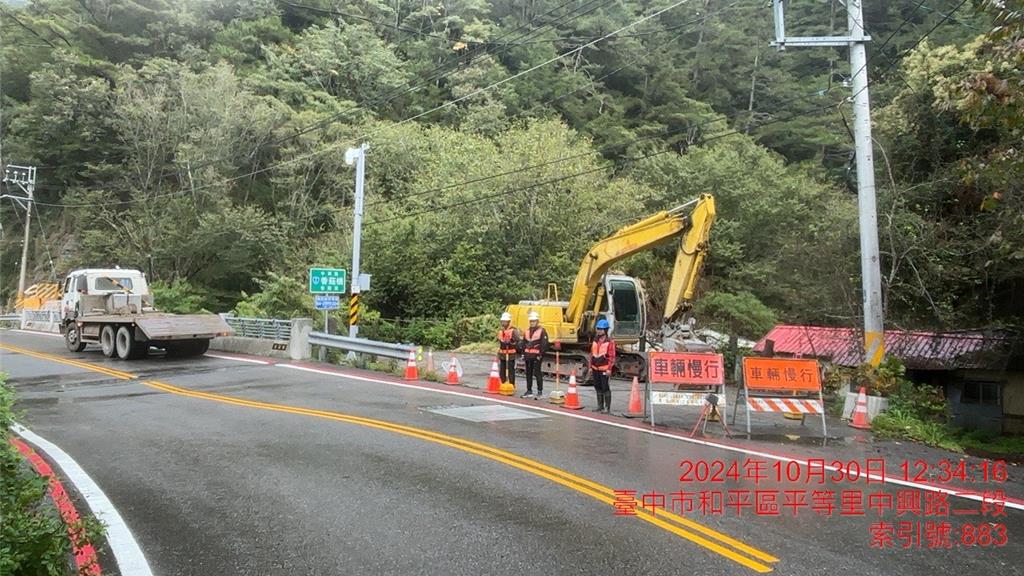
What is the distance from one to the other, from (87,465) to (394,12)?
5925cm

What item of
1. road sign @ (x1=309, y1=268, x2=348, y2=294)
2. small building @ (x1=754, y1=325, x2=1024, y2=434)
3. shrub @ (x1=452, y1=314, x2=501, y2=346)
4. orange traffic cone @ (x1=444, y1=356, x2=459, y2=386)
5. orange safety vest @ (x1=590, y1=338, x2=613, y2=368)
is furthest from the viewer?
shrub @ (x1=452, y1=314, x2=501, y2=346)

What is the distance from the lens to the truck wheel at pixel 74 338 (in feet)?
71.4

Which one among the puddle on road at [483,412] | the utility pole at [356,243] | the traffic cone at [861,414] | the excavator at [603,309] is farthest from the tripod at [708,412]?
the utility pole at [356,243]

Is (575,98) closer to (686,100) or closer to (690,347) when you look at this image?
(686,100)

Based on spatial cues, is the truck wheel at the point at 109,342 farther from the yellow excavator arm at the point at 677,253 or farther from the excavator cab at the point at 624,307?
the excavator cab at the point at 624,307

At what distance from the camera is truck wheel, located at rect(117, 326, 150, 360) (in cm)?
1947

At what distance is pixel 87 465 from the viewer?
25.2 ft

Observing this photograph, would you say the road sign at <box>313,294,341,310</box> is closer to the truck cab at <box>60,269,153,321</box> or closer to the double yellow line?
the truck cab at <box>60,269,153,321</box>

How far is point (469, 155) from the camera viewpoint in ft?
108

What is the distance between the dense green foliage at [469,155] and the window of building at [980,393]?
17.4ft

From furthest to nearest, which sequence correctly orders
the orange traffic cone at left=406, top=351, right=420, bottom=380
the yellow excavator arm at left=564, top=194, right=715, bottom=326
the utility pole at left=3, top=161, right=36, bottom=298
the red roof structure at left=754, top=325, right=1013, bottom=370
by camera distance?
the utility pole at left=3, top=161, right=36, bottom=298, the red roof structure at left=754, top=325, right=1013, bottom=370, the orange traffic cone at left=406, top=351, right=420, bottom=380, the yellow excavator arm at left=564, top=194, right=715, bottom=326

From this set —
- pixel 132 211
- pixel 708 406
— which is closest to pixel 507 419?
pixel 708 406

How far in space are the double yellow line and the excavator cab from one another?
29.7 ft

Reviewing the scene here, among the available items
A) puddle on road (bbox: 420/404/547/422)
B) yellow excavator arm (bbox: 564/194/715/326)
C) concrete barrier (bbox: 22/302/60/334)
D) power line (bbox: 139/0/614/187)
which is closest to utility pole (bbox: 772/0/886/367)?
yellow excavator arm (bbox: 564/194/715/326)
